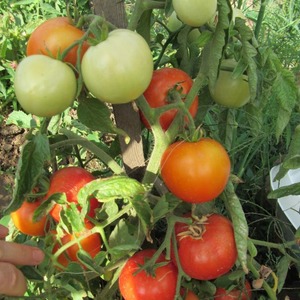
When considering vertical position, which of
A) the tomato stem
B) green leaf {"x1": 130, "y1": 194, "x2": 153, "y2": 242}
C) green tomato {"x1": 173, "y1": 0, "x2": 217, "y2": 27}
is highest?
green tomato {"x1": 173, "y1": 0, "x2": 217, "y2": 27}

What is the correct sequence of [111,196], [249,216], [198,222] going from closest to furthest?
[111,196] < [198,222] < [249,216]

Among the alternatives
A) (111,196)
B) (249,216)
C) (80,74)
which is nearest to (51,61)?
(80,74)

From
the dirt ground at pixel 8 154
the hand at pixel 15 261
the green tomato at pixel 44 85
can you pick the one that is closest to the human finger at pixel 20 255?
the hand at pixel 15 261

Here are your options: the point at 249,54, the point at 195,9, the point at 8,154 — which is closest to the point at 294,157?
the point at 249,54

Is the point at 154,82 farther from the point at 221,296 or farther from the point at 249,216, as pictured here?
the point at 249,216

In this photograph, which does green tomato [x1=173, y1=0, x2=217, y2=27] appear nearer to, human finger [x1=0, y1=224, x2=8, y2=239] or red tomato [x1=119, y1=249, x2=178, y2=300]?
red tomato [x1=119, y1=249, x2=178, y2=300]

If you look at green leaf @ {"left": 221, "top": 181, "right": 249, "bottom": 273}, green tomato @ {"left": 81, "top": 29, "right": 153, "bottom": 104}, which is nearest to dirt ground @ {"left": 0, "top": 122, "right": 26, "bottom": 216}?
green leaf @ {"left": 221, "top": 181, "right": 249, "bottom": 273}

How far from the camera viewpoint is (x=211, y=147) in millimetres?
846

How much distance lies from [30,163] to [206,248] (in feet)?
1.16

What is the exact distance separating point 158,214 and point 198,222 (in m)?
0.11

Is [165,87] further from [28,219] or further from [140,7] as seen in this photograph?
[28,219]

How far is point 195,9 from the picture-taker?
2.49ft

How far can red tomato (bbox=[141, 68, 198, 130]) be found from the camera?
0.91 m

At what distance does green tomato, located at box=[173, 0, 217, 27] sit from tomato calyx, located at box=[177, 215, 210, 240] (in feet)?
1.26
